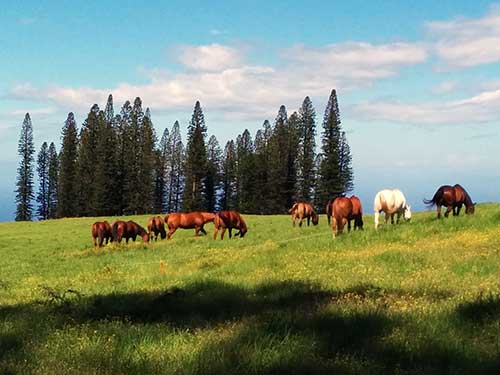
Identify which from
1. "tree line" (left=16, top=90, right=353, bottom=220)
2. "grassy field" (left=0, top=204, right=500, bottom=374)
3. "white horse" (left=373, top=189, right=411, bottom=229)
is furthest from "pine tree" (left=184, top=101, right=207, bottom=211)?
"grassy field" (left=0, top=204, right=500, bottom=374)

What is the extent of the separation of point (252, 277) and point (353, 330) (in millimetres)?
5799

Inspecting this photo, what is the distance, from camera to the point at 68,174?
96.2 meters

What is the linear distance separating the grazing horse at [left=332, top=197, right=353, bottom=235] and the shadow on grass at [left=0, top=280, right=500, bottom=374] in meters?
13.2

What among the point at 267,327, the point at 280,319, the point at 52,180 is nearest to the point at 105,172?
the point at 52,180

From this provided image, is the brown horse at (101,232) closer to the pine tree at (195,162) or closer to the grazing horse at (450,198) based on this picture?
the grazing horse at (450,198)

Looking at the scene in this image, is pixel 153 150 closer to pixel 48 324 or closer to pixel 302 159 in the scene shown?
pixel 302 159

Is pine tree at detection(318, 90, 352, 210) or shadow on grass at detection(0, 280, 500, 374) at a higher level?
pine tree at detection(318, 90, 352, 210)

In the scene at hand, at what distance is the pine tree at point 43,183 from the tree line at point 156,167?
21.8 feet

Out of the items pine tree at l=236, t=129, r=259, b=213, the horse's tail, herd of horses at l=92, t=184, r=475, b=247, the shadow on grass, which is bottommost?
the shadow on grass

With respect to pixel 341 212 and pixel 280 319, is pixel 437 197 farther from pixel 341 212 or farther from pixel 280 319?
pixel 280 319

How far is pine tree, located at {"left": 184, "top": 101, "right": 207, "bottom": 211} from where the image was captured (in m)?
91.4

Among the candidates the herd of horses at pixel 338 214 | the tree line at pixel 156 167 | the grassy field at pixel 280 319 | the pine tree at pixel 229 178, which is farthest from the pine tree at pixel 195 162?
the grassy field at pixel 280 319

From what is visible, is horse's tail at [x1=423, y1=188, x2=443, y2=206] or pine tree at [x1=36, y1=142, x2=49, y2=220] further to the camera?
pine tree at [x1=36, y1=142, x2=49, y2=220]

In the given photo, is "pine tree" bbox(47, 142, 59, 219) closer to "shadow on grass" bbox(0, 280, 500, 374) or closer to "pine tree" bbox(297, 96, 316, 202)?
"pine tree" bbox(297, 96, 316, 202)
